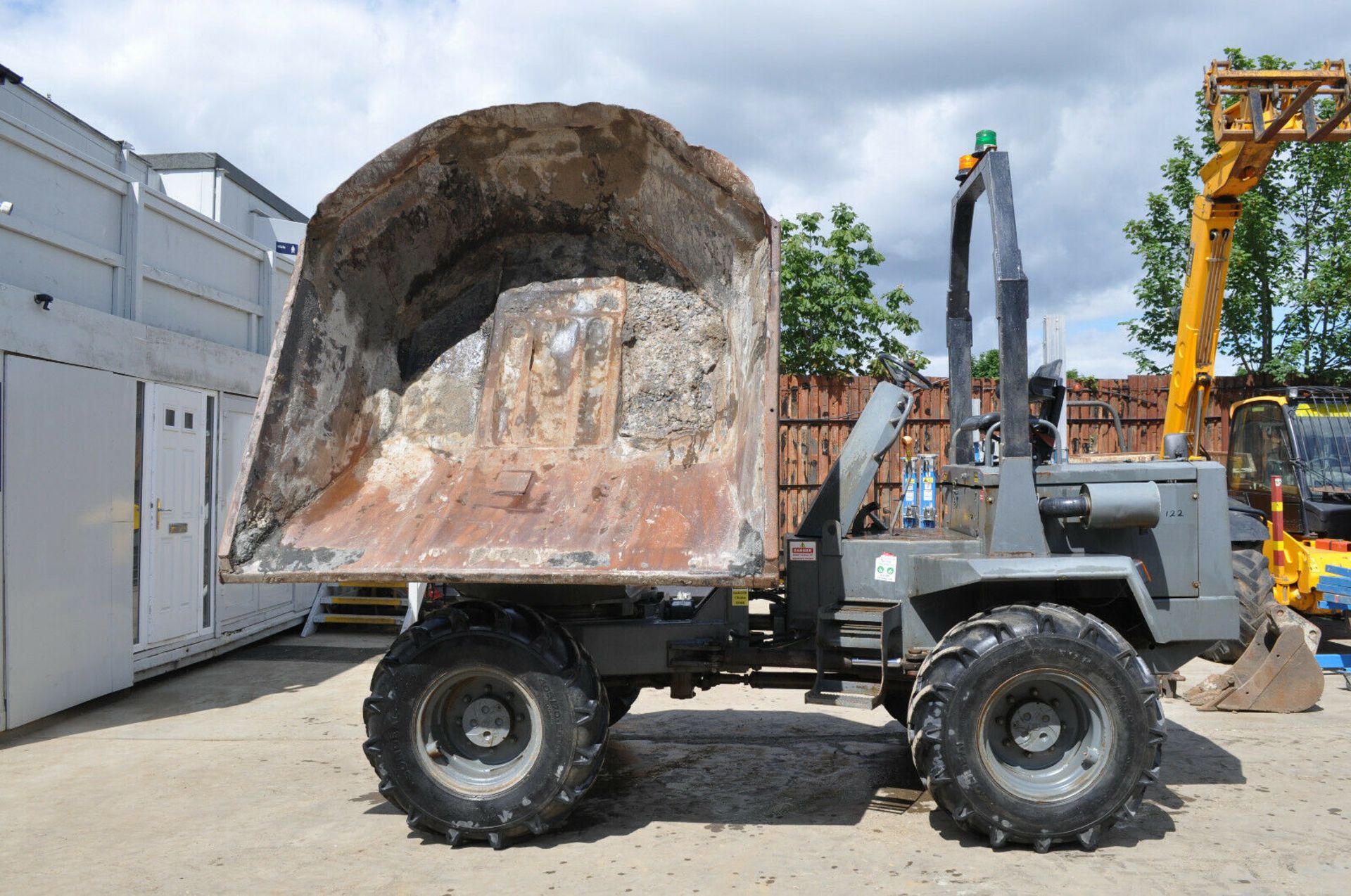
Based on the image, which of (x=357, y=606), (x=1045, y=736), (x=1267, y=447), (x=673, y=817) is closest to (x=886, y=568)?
(x=1045, y=736)

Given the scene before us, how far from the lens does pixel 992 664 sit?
450 centimetres

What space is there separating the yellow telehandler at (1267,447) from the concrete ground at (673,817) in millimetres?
442

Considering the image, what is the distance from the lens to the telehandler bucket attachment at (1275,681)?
7.17m

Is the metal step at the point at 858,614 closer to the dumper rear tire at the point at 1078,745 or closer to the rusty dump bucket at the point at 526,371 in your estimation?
the dumper rear tire at the point at 1078,745

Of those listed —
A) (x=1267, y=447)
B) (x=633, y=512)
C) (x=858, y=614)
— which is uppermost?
(x=1267, y=447)

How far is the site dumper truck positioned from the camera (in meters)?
4.53

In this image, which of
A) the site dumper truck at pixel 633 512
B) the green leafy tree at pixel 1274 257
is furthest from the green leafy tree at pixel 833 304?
the site dumper truck at pixel 633 512

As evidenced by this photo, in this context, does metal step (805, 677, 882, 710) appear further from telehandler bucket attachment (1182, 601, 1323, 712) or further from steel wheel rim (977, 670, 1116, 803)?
telehandler bucket attachment (1182, 601, 1323, 712)

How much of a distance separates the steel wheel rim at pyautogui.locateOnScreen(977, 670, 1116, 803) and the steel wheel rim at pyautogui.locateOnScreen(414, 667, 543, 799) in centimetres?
211

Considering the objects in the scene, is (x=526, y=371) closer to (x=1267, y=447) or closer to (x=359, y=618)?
(x=359, y=618)

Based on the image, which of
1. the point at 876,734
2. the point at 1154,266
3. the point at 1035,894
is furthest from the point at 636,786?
the point at 1154,266

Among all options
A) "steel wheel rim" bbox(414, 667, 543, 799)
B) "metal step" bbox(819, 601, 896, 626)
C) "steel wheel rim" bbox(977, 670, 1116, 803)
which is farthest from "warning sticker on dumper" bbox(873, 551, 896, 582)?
"steel wheel rim" bbox(414, 667, 543, 799)

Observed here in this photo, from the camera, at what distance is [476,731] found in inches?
192

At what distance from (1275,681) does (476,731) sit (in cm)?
573
